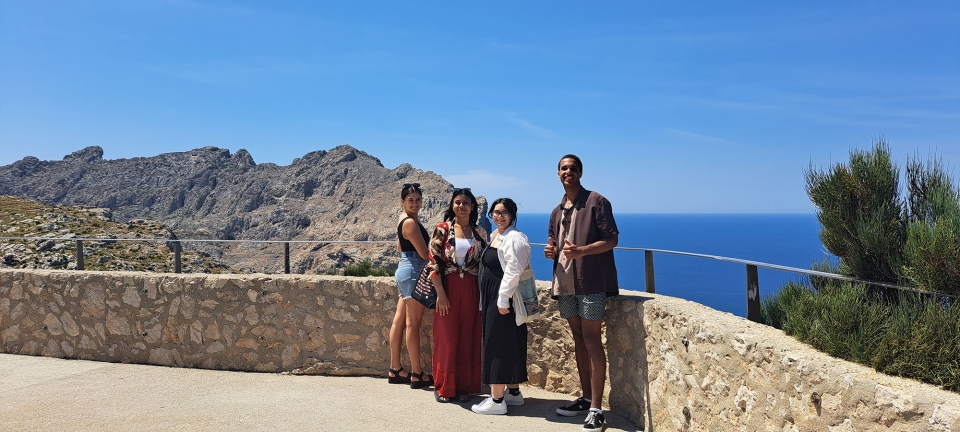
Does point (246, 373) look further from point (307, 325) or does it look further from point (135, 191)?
point (135, 191)

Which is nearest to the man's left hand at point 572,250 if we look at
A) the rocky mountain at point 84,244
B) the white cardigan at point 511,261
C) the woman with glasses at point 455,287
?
the white cardigan at point 511,261

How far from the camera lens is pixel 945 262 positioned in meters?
2.38

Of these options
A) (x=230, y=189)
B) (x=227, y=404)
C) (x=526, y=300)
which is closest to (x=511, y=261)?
(x=526, y=300)

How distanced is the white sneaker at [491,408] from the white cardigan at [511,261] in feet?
2.50

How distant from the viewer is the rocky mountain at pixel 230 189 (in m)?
70.4

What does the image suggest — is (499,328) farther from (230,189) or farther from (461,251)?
(230,189)

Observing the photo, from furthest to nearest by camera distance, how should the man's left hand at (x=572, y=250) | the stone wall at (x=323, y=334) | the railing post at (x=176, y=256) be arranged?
the railing post at (x=176, y=256) < the man's left hand at (x=572, y=250) < the stone wall at (x=323, y=334)

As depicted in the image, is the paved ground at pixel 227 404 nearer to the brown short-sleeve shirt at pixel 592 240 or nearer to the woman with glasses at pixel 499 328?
the woman with glasses at pixel 499 328

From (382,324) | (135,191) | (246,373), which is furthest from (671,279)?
(135,191)

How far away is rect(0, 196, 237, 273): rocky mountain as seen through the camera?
799 cm

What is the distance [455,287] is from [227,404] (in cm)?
194

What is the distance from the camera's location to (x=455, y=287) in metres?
4.75

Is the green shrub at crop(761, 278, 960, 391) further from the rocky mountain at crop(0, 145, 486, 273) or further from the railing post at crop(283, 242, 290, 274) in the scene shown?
the rocky mountain at crop(0, 145, 486, 273)

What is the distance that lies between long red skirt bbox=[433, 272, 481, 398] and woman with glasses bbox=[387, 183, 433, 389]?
29 centimetres
